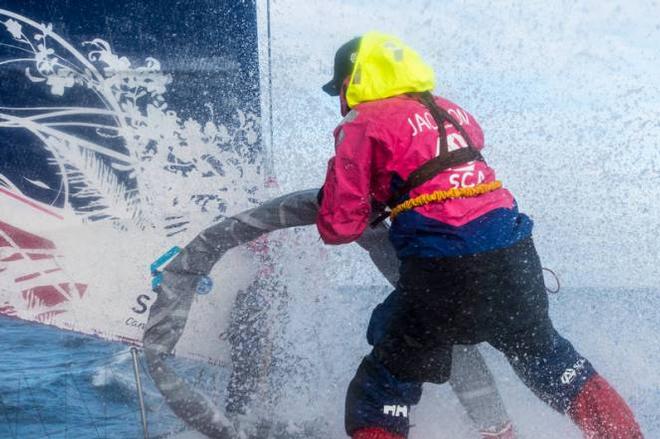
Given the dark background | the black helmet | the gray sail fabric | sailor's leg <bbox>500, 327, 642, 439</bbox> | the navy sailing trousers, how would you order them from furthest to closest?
1. the dark background
2. the gray sail fabric
3. the black helmet
4. sailor's leg <bbox>500, 327, 642, 439</bbox>
5. the navy sailing trousers

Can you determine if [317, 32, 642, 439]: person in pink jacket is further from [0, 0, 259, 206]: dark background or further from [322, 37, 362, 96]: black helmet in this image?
[0, 0, 259, 206]: dark background

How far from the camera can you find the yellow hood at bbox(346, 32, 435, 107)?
2.25 meters

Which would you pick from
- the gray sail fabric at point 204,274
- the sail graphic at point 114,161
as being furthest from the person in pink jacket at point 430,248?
the sail graphic at point 114,161

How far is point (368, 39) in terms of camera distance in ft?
7.50

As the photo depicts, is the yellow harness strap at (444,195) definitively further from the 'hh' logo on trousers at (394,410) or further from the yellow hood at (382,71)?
the 'hh' logo on trousers at (394,410)

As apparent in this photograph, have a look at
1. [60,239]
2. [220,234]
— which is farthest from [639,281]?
[60,239]

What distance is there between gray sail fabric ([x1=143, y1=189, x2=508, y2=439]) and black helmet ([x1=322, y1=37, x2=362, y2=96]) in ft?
1.76

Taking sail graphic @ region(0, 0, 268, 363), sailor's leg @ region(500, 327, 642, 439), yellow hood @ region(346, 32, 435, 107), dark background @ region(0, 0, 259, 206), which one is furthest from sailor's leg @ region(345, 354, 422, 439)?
dark background @ region(0, 0, 259, 206)

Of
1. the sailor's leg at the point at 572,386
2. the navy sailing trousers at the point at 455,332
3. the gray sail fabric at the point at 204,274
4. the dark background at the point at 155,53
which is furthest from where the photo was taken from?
the dark background at the point at 155,53

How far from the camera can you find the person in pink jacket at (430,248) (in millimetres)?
2121

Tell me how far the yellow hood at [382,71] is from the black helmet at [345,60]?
2.6 inches

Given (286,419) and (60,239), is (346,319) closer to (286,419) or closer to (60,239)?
(286,419)

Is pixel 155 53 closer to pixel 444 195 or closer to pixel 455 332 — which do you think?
pixel 444 195

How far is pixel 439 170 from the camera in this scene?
2162mm
